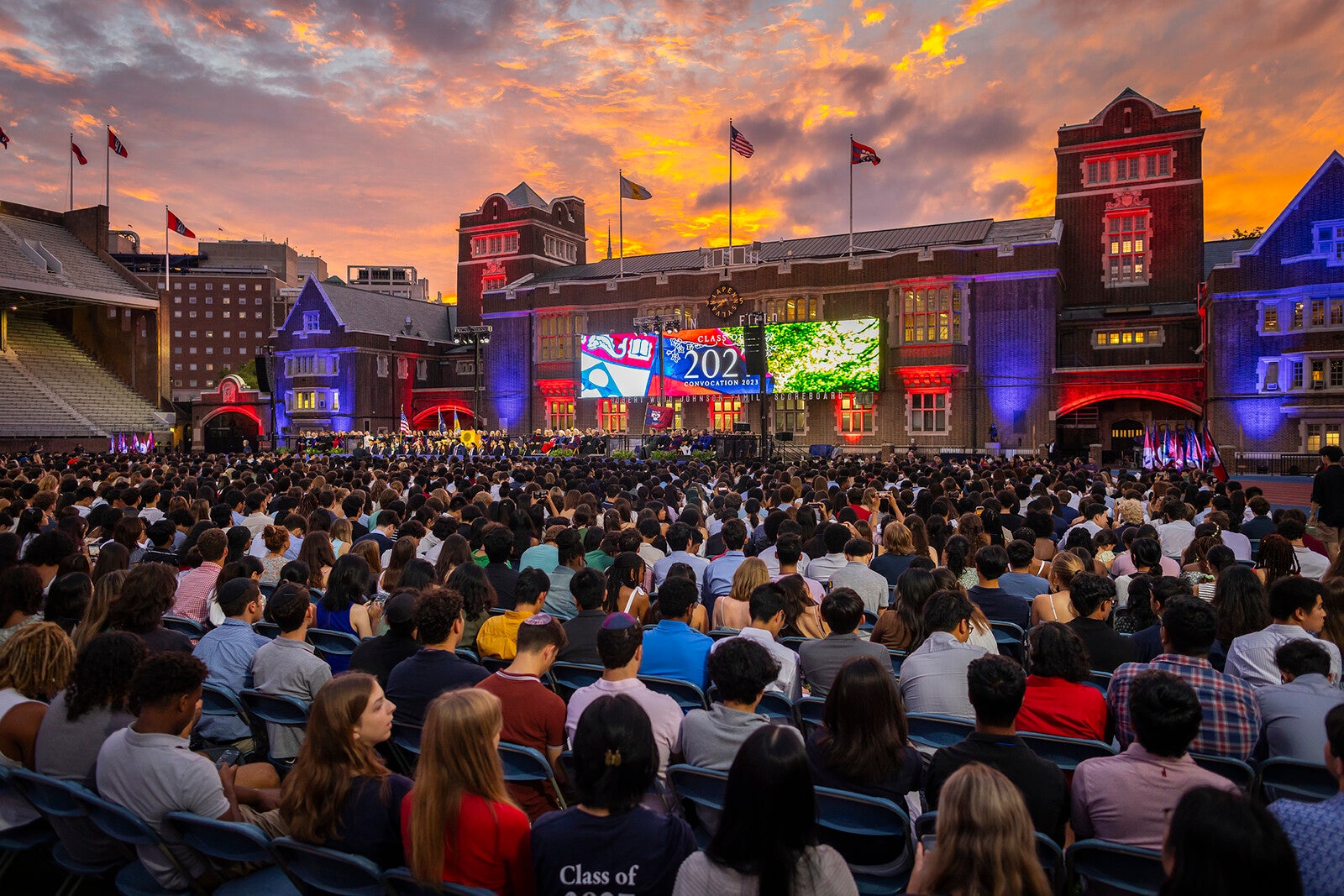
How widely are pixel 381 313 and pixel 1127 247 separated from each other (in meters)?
49.8

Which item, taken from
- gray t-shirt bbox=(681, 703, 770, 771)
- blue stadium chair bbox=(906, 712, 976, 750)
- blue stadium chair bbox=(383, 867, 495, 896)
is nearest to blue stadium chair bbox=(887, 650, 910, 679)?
blue stadium chair bbox=(906, 712, 976, 750)

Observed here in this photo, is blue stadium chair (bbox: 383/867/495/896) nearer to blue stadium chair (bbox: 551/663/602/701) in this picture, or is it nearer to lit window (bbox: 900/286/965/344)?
blue stadium chair (bbox: 551/663/602/701)

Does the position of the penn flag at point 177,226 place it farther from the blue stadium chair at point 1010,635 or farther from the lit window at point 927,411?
the blue stadium chair at point 1010,635

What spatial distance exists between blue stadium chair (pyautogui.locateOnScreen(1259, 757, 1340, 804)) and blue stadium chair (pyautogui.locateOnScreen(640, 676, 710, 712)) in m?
2.96

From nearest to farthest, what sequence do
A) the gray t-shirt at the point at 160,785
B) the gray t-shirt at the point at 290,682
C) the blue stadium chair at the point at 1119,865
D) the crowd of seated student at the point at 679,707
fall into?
the crowd of seated student at the point at 679,707 < the blue stadium chair at the point at 1119,865 < the gray t-shirt at the point at 160,785 < the gray t-shirt at the point at 290,682

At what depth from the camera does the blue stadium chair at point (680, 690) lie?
514 centimetres

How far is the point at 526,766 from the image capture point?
428 centimetres

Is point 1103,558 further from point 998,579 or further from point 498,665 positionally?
point 498,665

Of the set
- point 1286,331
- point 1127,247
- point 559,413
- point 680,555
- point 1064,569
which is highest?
point 1127,247

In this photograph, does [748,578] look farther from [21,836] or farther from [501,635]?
[21,836]

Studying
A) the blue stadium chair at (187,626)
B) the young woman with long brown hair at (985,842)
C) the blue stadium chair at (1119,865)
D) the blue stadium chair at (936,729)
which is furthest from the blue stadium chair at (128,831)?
the blue stadium chair at (1119,865)

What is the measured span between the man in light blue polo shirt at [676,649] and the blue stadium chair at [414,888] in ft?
8.37

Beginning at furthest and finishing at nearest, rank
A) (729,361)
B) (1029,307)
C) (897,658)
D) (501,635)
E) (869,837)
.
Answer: (729,361)
(1029,307)
(501,635)
(897,658)
(869,837)

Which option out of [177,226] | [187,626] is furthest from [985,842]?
[177,226]
